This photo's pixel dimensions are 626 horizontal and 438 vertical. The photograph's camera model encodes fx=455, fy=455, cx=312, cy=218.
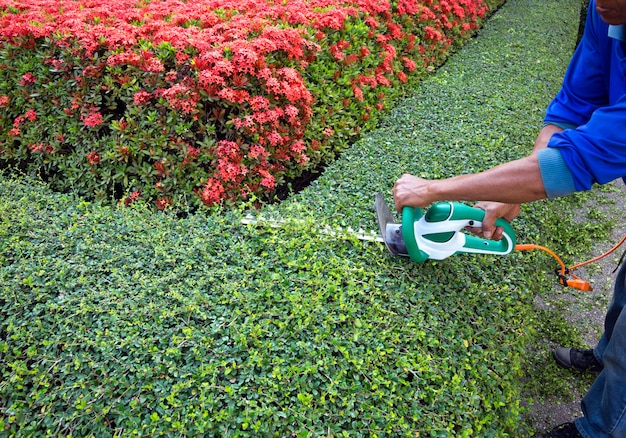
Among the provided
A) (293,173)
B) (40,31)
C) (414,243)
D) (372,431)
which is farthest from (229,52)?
(372,431)

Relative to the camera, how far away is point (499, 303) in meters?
2.37

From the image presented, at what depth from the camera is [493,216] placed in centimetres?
210

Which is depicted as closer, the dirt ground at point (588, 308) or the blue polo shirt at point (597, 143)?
the blue polo shirt at point (597, 143)

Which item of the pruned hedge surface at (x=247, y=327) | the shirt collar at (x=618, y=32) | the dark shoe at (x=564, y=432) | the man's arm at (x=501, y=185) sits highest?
the shirt collar at (x=618, y=32)

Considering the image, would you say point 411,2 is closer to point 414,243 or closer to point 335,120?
point 335,120

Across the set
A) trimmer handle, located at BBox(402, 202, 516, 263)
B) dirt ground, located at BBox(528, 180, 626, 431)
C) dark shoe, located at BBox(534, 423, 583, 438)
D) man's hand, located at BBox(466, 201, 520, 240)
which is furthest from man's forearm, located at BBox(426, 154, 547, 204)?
dirt ground, located at BBox(528, 180, 626, 431)

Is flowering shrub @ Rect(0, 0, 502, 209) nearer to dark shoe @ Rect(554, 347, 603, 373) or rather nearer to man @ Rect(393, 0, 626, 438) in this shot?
man @ Rect(393, 0, 626, 438)

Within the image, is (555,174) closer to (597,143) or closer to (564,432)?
(597,143)

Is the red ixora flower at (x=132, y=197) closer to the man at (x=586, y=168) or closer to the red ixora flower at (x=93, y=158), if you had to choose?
the red ixora flower at (x=93, y=158)

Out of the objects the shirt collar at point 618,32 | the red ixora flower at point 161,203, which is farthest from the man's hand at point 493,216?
the red ixora flower at point 161,203

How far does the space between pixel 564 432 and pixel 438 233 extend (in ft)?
3.57

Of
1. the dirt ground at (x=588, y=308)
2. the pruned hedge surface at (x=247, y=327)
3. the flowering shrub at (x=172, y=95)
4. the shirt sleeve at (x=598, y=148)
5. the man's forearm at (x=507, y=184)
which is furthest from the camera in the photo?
the flowering shrub at (x=172, y=95)

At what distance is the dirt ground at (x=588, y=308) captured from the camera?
2420 mm

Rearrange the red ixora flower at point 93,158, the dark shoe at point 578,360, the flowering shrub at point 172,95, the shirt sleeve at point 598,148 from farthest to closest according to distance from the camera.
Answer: the red ixora flower at point 93,158 → the flowering shrub at point 172,95 → the dark shoe at point 578,360 → the shirt sleeve at point 598,148
